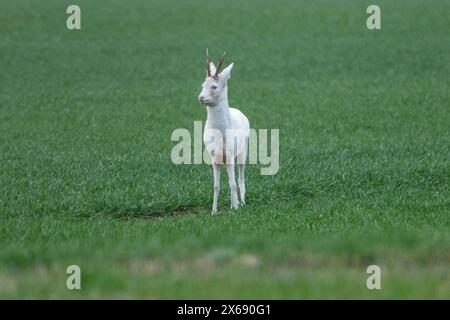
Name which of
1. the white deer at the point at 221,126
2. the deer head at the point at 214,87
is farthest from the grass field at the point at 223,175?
the deer head at the point at 214,87

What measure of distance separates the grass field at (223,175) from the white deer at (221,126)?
777 millimetres

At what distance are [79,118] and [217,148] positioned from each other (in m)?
12.6

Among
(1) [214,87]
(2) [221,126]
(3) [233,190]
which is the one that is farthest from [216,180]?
(1) [214,87]

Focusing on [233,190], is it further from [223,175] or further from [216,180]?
[223,175]

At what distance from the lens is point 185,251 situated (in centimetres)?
841

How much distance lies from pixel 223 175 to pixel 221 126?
417 cm

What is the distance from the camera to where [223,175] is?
15648 mm

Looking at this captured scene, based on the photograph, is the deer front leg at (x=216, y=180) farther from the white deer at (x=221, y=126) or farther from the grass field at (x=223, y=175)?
the grass field at (x=223, y=175)

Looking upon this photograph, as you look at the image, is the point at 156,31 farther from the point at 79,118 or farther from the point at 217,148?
the point at 217,148

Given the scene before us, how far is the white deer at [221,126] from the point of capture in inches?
442

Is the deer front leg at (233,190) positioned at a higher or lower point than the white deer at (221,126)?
lower

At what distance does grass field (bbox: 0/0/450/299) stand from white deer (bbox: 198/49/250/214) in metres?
0.78

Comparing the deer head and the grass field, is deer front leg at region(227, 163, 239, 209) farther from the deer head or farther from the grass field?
the deer head
